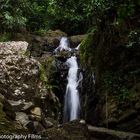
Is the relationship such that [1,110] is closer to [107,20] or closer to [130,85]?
[130,85]

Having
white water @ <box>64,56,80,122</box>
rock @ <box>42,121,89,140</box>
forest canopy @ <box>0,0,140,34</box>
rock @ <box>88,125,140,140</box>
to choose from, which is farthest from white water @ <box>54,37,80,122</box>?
rock @ <box>42,121,89,140</box>

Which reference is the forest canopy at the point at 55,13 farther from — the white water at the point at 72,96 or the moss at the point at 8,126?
the moss at the point at 8,126

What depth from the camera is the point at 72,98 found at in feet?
51.6

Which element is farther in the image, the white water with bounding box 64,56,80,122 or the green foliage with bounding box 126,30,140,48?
the white water with bounding box 64,56,80,122

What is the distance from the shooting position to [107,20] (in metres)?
14.1

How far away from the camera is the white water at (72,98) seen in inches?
602

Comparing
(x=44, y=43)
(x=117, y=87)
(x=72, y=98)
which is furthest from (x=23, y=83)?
(x=44, y=43)

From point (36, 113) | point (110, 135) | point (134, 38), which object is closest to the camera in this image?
point (36, 113)

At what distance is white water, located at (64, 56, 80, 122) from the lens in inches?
602

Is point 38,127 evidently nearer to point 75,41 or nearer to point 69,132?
point 69,132

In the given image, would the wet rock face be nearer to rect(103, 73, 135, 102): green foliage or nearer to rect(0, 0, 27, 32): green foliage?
rect(103, 73, 135, 102): green foliage

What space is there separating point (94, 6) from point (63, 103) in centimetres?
560

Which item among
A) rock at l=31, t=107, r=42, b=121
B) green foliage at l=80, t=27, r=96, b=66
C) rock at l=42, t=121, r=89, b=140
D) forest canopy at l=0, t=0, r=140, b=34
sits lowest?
rock at l=42, t=121, r=89, b=140

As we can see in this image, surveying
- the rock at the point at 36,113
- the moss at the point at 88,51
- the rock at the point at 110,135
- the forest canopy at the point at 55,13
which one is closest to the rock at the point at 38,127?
the rock at the point at 36,113
